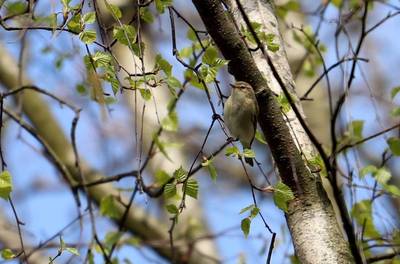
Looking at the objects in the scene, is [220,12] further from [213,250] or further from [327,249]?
[213,250]

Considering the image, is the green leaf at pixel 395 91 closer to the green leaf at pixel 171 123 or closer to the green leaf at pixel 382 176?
the green leaf at pixel 382 176

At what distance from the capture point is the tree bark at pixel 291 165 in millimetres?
1788

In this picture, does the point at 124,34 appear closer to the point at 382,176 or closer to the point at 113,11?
the point at 113,11

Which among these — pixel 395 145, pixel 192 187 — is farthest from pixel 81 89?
pixel 395 145

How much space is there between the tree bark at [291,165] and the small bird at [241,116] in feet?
0.92

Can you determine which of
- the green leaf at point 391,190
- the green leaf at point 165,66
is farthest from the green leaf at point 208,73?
the green leaf at point 391,190

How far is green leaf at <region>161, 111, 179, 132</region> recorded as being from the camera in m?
2.86

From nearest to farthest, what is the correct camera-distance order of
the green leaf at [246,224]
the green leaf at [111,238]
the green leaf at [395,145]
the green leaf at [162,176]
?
the green leaf at [246,224] < the green leaf at [395,145] < the green leaf at [162,176] < the green leaf at [111,238]

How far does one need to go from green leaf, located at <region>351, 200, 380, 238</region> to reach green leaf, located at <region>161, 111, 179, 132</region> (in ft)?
2.76

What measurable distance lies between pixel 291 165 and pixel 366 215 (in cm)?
88

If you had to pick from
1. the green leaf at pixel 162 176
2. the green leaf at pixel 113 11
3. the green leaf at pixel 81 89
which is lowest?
the green leaf at pixel 113 11

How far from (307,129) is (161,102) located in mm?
4440

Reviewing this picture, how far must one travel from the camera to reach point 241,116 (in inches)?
91.3

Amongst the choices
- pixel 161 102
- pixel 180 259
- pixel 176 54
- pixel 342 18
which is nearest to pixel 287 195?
pixel 176 54
